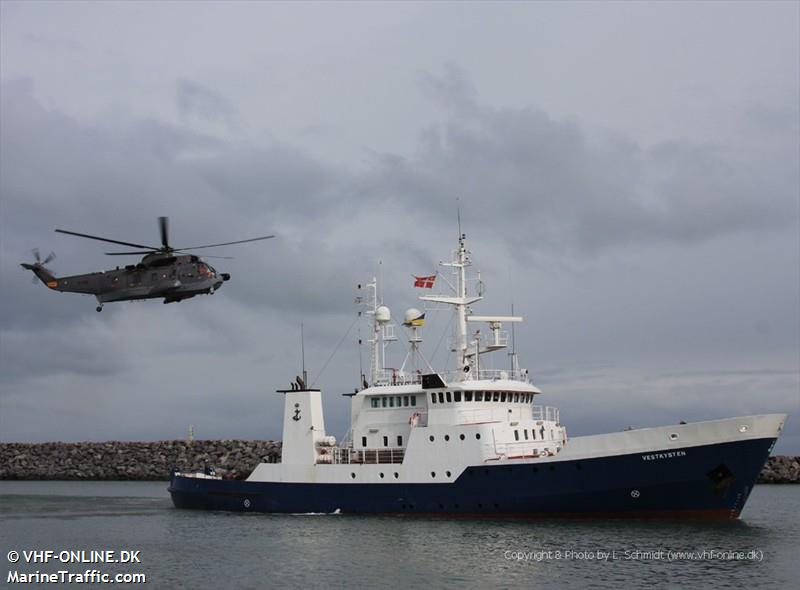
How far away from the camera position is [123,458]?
81.3 metres

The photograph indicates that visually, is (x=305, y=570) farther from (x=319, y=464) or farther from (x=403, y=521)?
(x=319, y=464)

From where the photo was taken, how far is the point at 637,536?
29.4 m

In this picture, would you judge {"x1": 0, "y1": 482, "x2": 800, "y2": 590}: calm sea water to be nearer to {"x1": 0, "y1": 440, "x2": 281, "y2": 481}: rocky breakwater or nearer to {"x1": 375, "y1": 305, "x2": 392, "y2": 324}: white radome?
{"x1": 375, "y1": 305, "x2": 392, "y2": 324}: white radome

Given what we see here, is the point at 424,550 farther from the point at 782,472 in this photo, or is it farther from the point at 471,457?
the point at 782,472

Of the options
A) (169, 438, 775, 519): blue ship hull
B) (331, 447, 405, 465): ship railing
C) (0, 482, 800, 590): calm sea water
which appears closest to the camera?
(0, 482, 800, 590): calm sea water

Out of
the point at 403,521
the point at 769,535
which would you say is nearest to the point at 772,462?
the point at 769,535

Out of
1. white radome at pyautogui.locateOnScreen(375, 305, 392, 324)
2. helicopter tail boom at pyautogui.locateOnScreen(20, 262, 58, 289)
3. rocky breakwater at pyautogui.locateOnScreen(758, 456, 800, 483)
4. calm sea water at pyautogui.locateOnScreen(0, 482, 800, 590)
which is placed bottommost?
rocky breakwater at pyautogui.locateOnScreen(758, 456, 800, 483)

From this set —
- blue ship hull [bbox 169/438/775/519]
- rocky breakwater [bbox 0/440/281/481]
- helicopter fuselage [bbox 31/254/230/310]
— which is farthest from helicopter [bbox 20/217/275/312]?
rocky breakwater [bbox 0/440/281/481]

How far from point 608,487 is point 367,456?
391 inches

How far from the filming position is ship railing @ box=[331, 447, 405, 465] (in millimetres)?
35812

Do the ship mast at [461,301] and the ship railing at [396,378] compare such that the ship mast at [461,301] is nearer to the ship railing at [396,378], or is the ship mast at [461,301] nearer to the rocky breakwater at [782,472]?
the ship railing at [396,378]

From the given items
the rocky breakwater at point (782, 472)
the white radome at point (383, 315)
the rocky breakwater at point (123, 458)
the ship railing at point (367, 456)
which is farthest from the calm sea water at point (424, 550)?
the rocky breakwater at point (123, 458)

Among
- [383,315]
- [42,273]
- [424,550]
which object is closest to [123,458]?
[42,273]

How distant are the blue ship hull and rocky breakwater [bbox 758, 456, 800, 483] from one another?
40644mm
